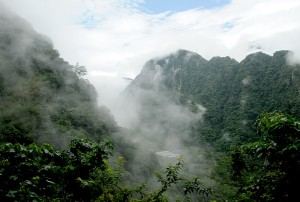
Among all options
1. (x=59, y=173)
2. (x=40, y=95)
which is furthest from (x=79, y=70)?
(x=59, y=173)

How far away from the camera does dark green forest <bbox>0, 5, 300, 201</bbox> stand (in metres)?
4.41

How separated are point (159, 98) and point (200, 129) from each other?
51.3m

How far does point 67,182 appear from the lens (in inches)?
214

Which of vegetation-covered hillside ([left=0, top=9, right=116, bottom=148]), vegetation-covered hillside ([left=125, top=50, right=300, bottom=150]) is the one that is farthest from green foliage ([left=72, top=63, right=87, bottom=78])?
vegetation-covered hillside ([left=125, top=50, right=300, bottom=150])

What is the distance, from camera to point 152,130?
13112cm

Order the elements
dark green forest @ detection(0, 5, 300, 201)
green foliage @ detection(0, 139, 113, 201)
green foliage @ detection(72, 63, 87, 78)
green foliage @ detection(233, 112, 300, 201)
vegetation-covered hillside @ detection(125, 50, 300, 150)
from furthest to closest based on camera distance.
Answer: vegetation-covered hillside @ detection(125, 50, 300, 150) → green foliage @ detection(72, 63, 87, 78) → dark green forest @ detection(0, 5, 300, 201) → green foliage @ detection(233, 112, 300, 201) → green foliage @ detection(0, 139, 113, 201)

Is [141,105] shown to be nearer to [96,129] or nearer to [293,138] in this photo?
[96,129]

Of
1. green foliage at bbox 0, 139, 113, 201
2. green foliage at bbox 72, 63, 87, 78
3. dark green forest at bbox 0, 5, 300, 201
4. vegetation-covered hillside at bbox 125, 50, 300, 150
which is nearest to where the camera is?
green foliage at bbox 0, 139, 113, 201

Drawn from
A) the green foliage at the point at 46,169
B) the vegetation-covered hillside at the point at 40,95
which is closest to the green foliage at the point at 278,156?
the green foliage at the point at 46,169

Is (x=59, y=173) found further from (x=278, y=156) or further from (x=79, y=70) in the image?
(x=79, y=70)

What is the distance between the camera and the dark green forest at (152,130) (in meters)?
4.41

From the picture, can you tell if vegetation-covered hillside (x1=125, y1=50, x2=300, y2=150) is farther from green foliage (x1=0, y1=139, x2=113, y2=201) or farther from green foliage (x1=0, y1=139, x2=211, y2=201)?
green foliage (x1=0, y1=139, x2=113, y2=201)

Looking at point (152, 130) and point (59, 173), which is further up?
point (59, 173)

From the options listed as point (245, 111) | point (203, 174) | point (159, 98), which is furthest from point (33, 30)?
point (159, 98)
